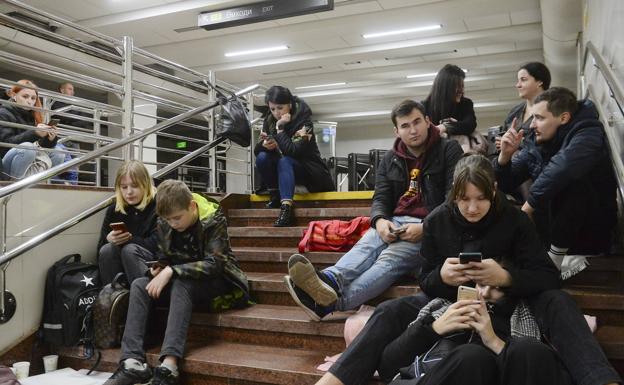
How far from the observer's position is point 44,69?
11.0 feet

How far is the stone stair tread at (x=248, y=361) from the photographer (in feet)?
7.91

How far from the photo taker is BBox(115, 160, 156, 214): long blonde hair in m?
3.17

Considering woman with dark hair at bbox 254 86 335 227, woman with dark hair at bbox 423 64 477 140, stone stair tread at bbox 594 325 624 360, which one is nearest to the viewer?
stone stair tread at bbox 594 325 624 360

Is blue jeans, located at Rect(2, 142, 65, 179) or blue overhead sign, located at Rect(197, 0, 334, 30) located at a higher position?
blue overhead sign, located at Rect(197, 0, 334, 30)

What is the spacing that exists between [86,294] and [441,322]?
6.72ft

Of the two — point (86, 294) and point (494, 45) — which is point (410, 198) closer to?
point (86, 294)

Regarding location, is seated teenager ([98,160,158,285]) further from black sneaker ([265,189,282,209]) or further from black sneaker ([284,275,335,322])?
black sneaker ([265,189,282,209])

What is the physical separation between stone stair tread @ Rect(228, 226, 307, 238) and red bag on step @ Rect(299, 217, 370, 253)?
39 centimetres

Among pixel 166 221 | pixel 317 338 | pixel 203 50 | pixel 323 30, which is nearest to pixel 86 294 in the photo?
pixel 166 221

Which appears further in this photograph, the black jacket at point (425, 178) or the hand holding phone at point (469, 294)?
the black jacket at point (425, 178)

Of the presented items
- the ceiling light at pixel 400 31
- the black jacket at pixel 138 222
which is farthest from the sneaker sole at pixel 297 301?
the ceiling light at pixel 400 31

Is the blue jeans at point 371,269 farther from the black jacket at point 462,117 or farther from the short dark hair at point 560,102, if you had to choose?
the black jacket at point 462,117

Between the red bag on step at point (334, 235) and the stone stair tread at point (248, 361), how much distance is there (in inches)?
31.7

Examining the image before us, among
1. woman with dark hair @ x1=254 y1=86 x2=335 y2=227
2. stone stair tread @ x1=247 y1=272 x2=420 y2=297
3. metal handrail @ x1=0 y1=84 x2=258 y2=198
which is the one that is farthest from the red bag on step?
metal handrail @ x1=0 y1=84 x2=258 y2=198
